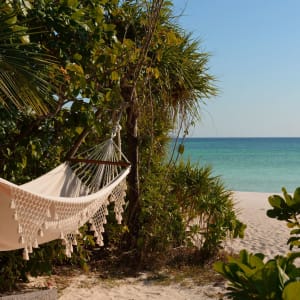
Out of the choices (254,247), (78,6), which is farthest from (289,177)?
(78,6)

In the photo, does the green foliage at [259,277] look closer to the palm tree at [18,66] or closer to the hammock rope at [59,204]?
the hammock rope at [59,204]

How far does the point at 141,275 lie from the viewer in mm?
3885

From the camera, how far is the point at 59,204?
214cm

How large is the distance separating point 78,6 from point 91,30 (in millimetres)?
215

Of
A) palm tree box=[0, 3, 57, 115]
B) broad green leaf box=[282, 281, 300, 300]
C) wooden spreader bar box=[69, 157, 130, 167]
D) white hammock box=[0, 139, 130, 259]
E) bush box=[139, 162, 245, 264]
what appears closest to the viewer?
broad green leaf box=[282, 281, 300, 300]

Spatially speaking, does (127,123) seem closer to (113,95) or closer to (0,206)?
(113,95)

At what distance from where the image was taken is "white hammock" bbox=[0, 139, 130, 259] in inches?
77.4

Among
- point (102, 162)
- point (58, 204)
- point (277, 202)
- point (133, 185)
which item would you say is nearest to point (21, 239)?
point (58, 204)

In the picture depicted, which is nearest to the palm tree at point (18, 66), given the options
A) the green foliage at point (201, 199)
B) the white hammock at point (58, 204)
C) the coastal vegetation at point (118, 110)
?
the coastal vegetation at point (118, 110)

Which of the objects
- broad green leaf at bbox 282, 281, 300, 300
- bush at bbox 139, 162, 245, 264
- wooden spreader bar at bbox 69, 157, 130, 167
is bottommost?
bush at bbox 139, 162, 245, 264

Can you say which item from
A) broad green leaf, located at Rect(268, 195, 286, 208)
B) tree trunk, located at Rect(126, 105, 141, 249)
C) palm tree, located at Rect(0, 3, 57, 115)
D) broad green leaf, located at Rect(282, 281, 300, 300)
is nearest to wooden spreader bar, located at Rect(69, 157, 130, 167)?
palm tree, located at Rect(0, 3, 57, 115)

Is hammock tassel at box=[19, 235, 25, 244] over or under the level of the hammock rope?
under

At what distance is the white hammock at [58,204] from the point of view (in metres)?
1.96

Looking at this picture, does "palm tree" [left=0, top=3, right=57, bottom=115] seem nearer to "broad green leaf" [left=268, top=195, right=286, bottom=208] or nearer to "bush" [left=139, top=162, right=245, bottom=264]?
"broad green leaf" [left=268, top=195, right=286, bottom=208]
